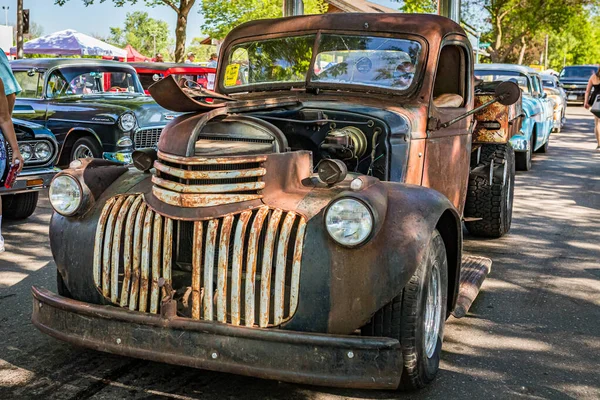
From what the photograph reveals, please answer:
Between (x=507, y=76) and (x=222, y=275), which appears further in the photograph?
(x=507, y=76)

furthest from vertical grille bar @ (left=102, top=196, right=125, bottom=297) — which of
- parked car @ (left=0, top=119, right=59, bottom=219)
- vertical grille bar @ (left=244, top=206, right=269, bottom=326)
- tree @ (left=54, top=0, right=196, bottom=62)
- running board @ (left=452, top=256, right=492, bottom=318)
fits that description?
tree @ (left=54, top=0, right=196, bottom=62)

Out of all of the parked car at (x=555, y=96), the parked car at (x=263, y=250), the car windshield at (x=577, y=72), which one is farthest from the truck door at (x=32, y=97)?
the car windshield at (x=577, y=72)

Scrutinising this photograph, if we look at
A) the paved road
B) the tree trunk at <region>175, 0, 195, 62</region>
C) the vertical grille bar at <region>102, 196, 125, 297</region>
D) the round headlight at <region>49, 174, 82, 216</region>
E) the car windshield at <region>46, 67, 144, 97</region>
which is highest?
the tree trunk at <region>175, 0, 195, 62</region>

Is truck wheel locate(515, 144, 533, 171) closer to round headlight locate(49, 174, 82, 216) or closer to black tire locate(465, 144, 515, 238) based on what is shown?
black tire locate(465, 144, 515, 238)

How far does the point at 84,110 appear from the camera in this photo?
1140 centimetres

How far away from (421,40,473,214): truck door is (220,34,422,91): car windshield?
0.31m

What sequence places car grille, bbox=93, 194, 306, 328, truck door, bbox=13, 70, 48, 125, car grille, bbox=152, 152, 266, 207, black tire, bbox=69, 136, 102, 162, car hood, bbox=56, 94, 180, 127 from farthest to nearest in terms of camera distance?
truck door, bbox=13, 70, 48, 125 → black tire, bbox=69, 136, 102, 162 → car hood, bbox=56, 94, 180, 127 → car grille, bbox=152, 152, 266, 207 → car grille, bbox=93, 194, 306, 328

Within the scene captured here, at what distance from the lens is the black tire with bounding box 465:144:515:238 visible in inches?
283

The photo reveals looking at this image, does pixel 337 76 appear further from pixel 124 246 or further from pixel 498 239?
pixel 498 239

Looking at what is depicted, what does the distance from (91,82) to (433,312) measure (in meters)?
9.35

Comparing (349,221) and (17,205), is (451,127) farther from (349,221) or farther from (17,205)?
(17,205)

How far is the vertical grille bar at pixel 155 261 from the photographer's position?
12.2 ft

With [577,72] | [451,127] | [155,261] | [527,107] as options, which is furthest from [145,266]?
[577,72]

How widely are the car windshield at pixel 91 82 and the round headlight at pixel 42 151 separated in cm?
348
